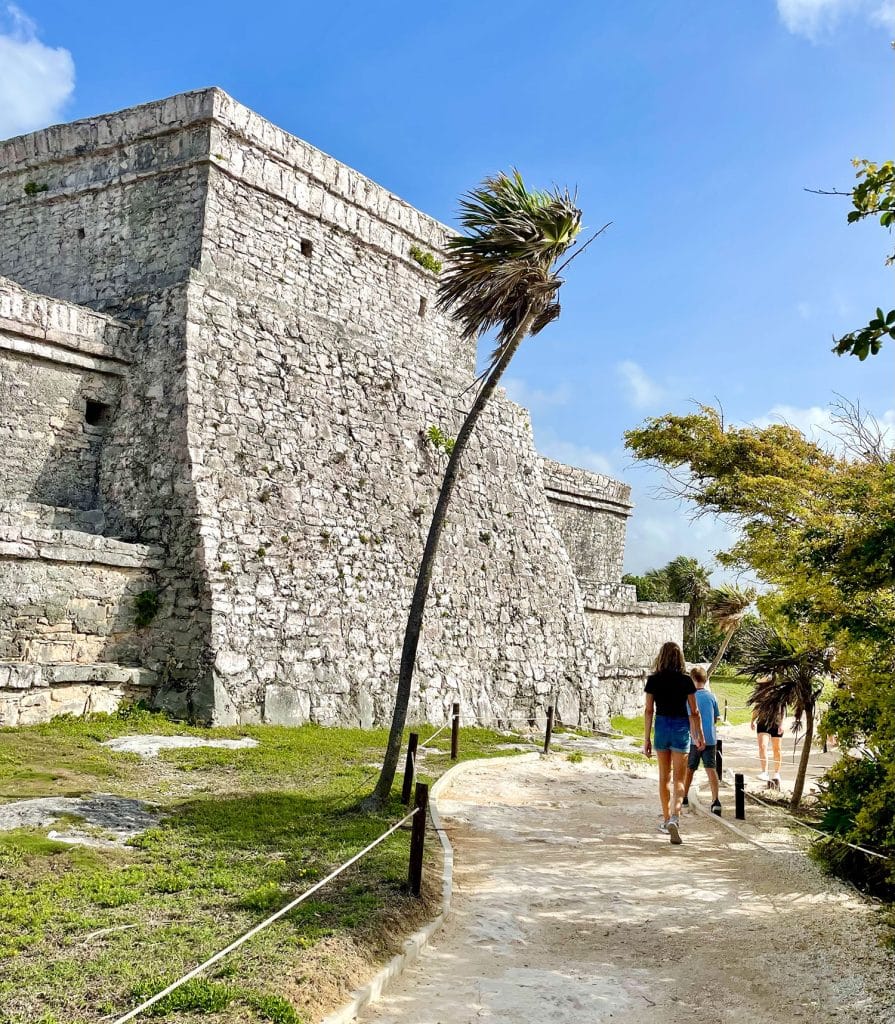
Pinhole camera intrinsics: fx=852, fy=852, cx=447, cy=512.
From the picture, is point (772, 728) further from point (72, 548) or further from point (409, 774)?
point (72, 548)

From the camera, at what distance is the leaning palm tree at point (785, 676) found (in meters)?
9.81

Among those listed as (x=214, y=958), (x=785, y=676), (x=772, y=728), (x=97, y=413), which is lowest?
(x=214, y=958)

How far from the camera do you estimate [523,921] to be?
5.14 meters

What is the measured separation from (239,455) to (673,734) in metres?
6.67

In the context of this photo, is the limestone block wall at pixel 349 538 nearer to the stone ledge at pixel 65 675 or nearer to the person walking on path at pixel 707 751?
the stone ledge at pixel 65 675

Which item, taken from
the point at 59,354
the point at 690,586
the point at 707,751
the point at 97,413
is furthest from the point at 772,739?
the point at 690,586

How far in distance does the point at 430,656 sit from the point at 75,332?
6.64 meters

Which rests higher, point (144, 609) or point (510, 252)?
point (510, 252)

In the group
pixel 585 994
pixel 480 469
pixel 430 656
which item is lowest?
pixel 585 994

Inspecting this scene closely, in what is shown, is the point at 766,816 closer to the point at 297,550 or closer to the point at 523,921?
the point at 523,921

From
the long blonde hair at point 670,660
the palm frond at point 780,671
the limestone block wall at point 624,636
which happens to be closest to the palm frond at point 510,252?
the long blonde hair at point 670,660

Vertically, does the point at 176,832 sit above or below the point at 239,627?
below

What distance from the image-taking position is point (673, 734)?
7.10m

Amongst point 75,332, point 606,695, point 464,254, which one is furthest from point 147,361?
point 606,695
